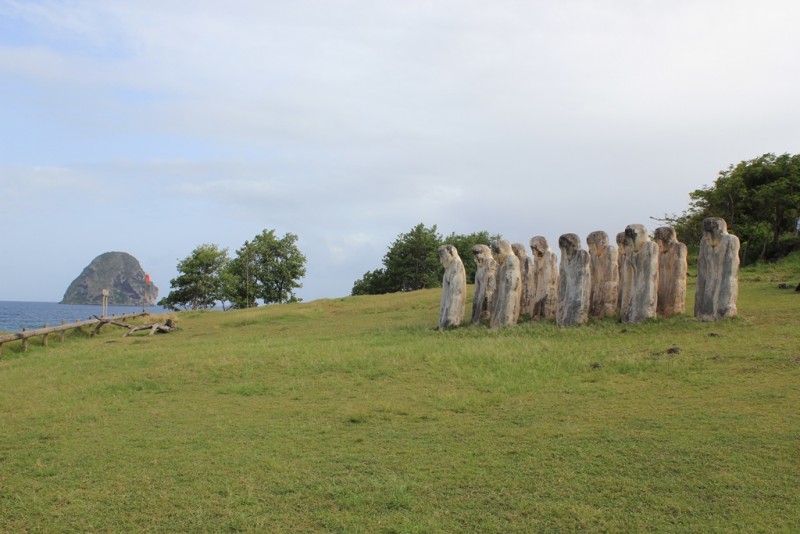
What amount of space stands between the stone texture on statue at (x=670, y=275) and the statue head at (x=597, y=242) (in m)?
1.41

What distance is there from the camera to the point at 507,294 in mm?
20578

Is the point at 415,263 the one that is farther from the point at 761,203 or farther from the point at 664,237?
the point at 664,237

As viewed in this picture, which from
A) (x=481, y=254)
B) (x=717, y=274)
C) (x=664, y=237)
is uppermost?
(x=664, y=237)

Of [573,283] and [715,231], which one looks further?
[573,283]

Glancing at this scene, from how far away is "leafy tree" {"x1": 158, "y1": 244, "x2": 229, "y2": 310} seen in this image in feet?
182

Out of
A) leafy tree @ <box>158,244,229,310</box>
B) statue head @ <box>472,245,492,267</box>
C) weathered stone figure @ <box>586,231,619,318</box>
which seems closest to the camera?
weathered stone figure @ <box>586,231,619,318</box>

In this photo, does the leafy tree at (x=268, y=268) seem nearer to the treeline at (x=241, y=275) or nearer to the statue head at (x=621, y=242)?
the treeline at (x=241, y=275)

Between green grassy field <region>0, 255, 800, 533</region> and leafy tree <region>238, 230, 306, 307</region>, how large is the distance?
3963 cm

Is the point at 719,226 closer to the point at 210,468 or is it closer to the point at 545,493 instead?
the point at 545,493

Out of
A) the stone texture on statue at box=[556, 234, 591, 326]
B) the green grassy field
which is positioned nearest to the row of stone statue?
the stone texture on statue at box=[556, 234, 591, 326]

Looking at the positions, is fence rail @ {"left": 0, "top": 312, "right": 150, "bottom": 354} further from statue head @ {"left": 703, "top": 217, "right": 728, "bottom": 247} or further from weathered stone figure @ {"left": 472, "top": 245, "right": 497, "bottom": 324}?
statue head @ {"left": 703, "top": 217, "right": 728, "bottom": 247}

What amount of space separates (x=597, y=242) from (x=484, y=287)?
3.55m

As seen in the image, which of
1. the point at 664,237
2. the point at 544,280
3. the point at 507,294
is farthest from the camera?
the point at 544,280

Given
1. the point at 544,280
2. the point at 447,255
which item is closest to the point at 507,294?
the point at 544,280
